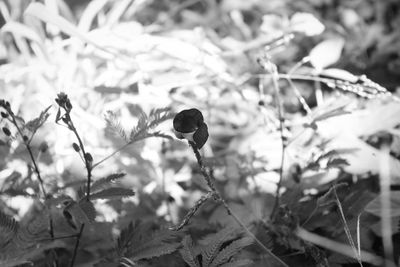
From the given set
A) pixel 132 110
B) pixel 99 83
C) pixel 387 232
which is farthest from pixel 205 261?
pixel 99 83

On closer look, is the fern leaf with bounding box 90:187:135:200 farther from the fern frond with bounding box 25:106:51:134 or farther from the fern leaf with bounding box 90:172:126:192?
the fern frond with bounding box 25:106:51:134

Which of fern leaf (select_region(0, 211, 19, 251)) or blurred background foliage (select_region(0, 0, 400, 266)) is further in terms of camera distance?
blurred background foliage (select_region(0, 0, 400, 266))

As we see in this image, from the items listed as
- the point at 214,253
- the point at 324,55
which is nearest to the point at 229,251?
the point at 214,253

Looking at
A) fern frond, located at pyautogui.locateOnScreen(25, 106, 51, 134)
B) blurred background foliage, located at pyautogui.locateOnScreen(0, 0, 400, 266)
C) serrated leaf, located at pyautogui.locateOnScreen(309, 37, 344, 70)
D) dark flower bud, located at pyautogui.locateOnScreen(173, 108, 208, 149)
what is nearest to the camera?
dark flower bud, located at pyautogui.locateOnScreen(173, 108, 208, 149)

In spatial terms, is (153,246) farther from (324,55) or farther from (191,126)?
(324,55)

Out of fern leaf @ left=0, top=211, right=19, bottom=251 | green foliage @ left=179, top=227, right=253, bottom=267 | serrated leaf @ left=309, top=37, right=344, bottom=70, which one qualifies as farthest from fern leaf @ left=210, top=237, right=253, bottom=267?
serrated leaf @ left=309, top=37, right=344, bottom=70

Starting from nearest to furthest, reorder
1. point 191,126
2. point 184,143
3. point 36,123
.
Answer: point 191,126 → point 36,123 → point 184,143
